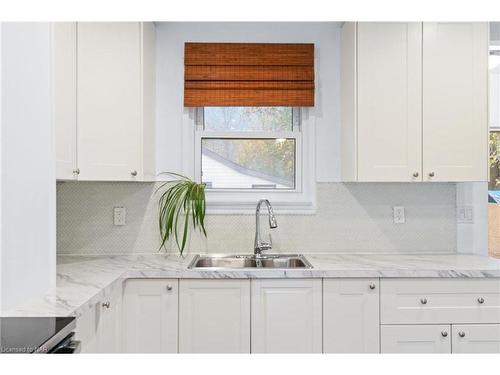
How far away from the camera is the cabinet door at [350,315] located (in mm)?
2184

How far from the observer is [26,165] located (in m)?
1.51

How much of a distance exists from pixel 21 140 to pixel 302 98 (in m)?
1.73

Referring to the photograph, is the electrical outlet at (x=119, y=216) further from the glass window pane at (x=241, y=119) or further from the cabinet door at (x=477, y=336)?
the cabinet door at (x=477, y=336)

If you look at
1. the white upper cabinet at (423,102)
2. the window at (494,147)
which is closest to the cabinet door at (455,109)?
the white upper cabinet at (423,102)

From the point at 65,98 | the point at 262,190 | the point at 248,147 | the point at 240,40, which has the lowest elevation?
the point at 262,190

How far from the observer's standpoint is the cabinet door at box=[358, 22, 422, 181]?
2426 mm

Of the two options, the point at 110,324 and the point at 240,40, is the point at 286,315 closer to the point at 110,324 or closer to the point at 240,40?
the point at 110,324

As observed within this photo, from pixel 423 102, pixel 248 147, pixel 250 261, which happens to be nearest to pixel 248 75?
pixel 248 147

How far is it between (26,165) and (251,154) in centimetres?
154

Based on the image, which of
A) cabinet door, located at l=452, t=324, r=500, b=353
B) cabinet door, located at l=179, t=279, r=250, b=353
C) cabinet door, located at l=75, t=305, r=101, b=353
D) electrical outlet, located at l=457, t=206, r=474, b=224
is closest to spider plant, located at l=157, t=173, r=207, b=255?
cabinet door, located at l=179, t=279, r=250, b=353

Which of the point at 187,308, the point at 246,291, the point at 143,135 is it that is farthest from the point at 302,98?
the point at 187,308

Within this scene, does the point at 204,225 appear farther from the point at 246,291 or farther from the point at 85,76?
the point at 85,76

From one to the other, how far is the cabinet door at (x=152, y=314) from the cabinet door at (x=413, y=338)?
1.06m

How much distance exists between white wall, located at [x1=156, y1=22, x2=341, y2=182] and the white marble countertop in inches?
23.5
